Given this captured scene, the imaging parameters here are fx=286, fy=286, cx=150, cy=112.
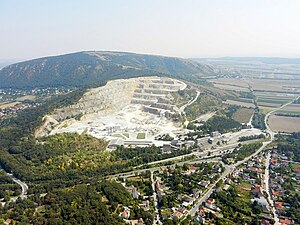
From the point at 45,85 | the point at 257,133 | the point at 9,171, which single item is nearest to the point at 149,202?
the point at 9,171

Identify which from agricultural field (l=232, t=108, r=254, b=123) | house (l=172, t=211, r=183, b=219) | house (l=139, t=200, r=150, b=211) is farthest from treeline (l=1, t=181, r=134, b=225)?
agricultural field (l=232, t=108, r=254, b=123)

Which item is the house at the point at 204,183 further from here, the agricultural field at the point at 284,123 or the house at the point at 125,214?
the agricultural field at the point at 284,123

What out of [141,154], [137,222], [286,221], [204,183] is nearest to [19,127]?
[141,154]

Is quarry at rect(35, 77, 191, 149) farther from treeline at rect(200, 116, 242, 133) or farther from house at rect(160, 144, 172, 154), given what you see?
treeline at rect(200, 116, 242, 133)

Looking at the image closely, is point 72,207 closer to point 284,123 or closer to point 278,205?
point 278,205

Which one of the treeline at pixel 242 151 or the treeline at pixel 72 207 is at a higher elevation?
the treeline at pixel 72 207

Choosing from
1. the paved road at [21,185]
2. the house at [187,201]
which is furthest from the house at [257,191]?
the paved road at [21,185]
